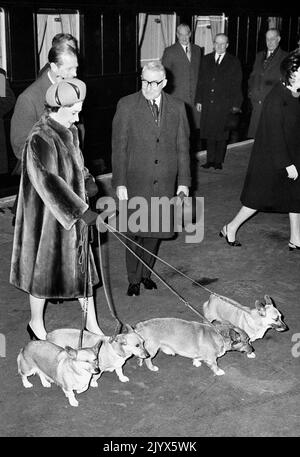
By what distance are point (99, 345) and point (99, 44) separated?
291 inches

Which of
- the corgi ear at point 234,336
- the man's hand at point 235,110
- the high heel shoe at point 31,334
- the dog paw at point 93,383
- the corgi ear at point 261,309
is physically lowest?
the dog paw at point 93,383

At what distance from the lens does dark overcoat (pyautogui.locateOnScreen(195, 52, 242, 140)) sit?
954 centimetres

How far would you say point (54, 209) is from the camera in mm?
3998

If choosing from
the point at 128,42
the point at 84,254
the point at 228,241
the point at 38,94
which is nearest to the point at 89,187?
the point at 84,254

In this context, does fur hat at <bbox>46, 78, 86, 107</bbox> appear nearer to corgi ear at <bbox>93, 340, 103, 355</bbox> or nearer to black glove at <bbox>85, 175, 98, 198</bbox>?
black glove at <bbox>85, 175, 98, 198</bbox>

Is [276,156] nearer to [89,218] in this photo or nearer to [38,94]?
[38,94]

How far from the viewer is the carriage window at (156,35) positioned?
11391 mm

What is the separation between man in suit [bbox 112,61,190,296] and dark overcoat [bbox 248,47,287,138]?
5215 millimetres

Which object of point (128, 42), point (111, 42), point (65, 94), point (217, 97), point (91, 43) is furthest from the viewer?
point (128, 42)

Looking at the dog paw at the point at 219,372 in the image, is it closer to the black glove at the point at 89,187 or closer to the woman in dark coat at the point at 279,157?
the black glove at the point at 89,187

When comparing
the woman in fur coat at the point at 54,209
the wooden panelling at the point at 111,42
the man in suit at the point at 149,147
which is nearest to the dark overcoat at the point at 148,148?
the man in suit at the point at 149,147

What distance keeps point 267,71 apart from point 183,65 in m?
1.32
